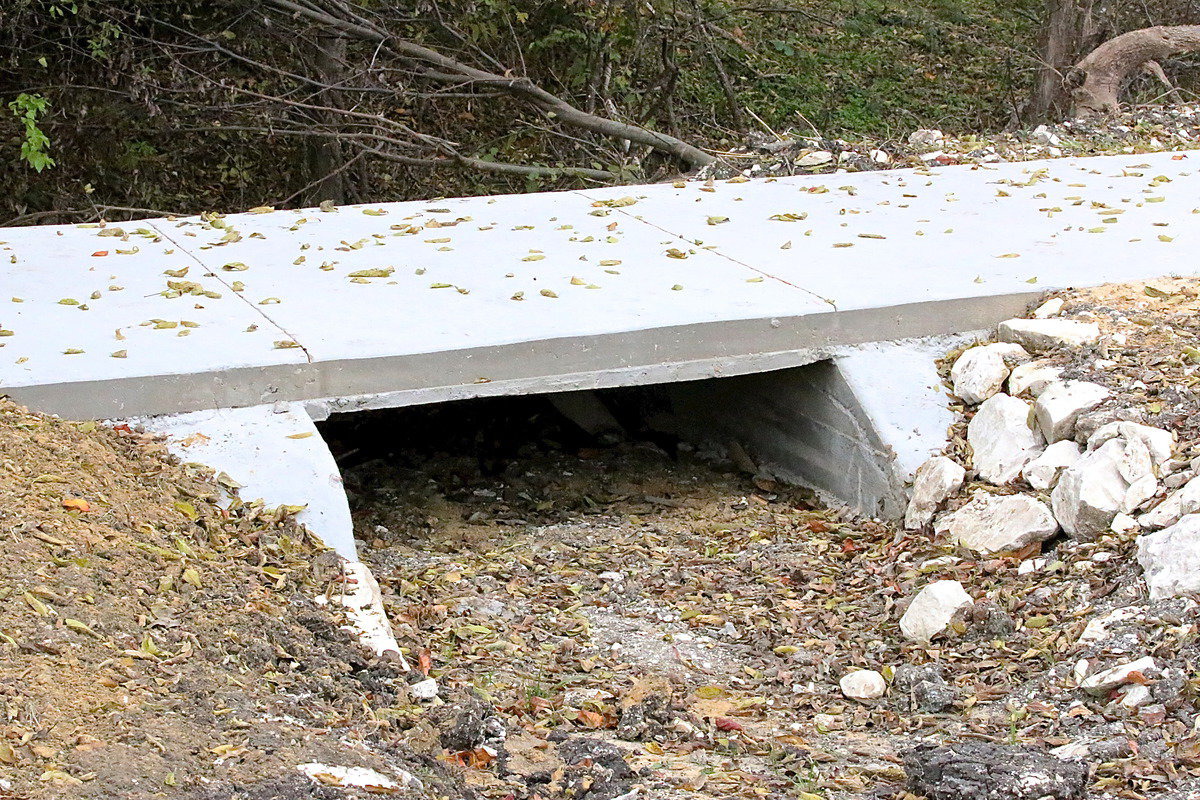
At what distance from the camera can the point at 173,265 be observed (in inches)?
186

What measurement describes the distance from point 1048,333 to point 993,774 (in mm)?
1897

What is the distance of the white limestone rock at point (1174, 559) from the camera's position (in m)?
2.98

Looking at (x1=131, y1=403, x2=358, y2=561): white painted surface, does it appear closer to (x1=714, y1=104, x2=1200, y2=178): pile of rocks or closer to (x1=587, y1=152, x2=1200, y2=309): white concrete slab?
(x1=587, y1=152, x2=1200, y2=309): white concrete slab

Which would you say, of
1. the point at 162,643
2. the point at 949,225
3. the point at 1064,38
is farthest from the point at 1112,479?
the point at 1064,38

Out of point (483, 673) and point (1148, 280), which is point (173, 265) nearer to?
point (483, 673)

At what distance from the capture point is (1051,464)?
11.9 ft

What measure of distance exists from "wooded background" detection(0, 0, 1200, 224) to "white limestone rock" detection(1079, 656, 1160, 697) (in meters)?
6.51

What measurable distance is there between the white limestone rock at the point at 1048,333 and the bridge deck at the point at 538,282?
163mm

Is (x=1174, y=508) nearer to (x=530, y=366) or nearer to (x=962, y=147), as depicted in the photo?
(x=530, y=366)

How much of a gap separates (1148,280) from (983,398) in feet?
2.92

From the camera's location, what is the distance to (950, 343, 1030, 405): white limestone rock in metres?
4.02

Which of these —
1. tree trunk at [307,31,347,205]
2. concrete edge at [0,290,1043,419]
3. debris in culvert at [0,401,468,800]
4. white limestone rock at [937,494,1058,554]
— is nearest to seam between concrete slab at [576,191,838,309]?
concrete edge at [0,290,1043,419]

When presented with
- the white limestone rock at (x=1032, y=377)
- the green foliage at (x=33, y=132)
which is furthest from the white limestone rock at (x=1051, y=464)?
the green foliage at (x=33, y=132)

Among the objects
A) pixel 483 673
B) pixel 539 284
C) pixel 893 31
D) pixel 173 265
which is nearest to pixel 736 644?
pixel 483 673
